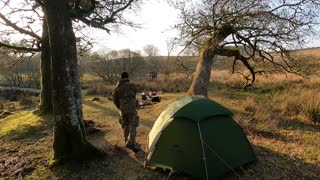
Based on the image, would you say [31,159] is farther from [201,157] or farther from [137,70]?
[137,70]

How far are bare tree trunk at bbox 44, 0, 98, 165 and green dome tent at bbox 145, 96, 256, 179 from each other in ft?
6.08

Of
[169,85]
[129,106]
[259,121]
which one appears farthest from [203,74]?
[169,85]

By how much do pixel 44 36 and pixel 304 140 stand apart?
11.6 meters

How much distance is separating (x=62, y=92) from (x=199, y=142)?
3.50 meters

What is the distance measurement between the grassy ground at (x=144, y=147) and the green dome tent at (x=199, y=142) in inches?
11.1

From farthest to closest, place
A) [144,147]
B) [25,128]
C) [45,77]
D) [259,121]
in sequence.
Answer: [45,77], [25,128], [259,121], [144,147]

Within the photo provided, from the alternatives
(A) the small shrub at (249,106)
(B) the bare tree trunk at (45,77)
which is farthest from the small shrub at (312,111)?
(B) the bare tree trunk at (45,77)

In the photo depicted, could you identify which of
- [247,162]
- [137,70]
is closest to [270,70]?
[247,162]

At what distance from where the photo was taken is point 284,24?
13656 millimetres

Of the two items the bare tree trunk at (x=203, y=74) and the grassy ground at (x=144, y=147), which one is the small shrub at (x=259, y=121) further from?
the bare tree trunk at (x=203, y=74)

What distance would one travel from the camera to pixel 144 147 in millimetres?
9375

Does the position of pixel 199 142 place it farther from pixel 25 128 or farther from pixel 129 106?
pixel 25 128

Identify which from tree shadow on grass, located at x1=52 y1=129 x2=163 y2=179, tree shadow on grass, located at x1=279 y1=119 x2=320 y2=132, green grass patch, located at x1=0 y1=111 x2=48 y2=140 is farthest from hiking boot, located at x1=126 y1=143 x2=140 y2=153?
tree shadow on grass, located at x1=279 y1=119 x2=320 y2=132

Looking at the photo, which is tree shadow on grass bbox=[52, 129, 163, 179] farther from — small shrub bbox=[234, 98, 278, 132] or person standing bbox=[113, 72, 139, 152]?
small shrub bbox=[234, 98, 278, 132]
